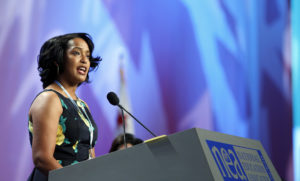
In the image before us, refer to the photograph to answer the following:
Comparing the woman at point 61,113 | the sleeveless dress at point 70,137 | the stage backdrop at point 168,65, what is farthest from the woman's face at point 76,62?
the stage backdrop at point 168,65

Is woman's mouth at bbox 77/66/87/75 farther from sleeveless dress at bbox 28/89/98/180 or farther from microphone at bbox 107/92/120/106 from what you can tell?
microphone at bbox 107/92/120/106

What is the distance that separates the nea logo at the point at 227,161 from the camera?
1322 millimetres

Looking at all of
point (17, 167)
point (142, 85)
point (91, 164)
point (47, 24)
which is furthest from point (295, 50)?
point (91, 164)

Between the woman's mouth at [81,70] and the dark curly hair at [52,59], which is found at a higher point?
the dark curly hair at [52,59]

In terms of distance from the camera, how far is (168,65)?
413 centimetres

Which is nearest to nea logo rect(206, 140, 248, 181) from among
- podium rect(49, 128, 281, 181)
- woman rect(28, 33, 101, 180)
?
podium rect(49, 128, 281, 181)

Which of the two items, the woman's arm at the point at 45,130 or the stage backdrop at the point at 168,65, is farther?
the stage backdrop at the point at 168,65

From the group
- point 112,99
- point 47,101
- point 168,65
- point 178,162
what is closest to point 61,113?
point 47,101

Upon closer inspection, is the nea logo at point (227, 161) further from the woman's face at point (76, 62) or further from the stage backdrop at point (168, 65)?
the stage backdrop at point (168, 65)

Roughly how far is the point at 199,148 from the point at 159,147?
13cm

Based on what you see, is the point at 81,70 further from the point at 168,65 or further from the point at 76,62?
the point at 168,65

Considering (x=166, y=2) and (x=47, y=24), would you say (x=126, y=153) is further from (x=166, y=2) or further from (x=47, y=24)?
(x=166, y=2)

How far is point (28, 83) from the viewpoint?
9.26 feet

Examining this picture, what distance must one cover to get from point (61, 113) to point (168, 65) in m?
2.33
